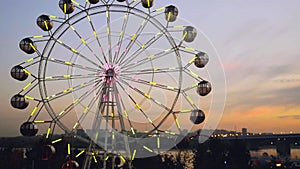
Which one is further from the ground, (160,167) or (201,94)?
(201,94)

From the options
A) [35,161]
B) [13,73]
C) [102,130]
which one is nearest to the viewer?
[102,130]

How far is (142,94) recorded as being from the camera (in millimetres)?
15023

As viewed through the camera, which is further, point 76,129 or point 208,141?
point 208,141

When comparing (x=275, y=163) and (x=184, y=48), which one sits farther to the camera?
(x=275, y=163)

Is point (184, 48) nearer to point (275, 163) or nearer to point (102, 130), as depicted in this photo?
point (102, 130)

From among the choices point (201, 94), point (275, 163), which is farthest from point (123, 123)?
point (275, 163)

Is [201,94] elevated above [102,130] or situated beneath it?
elevated above

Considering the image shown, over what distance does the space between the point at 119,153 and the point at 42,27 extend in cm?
493

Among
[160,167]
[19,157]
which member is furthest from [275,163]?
[19,157]

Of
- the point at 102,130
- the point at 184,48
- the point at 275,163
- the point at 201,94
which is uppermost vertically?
the point at 184,48

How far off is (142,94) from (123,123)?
1502 mm

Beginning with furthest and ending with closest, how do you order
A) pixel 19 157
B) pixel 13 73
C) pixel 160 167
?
1. pixel 19 157
2. pixel 160 167
3. pixel 13 73

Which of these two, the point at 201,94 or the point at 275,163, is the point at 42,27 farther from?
the point at 275,163

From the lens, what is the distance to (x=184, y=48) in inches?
591
